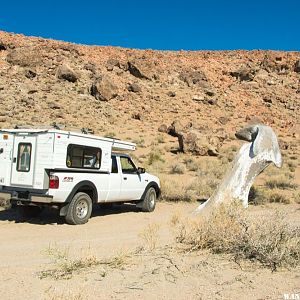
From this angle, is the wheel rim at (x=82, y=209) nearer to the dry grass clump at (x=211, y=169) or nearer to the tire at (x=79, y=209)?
the tire at (x=79, y=209)

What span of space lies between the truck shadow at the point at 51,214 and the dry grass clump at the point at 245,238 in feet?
14.8

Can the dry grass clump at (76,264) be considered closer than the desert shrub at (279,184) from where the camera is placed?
Yes

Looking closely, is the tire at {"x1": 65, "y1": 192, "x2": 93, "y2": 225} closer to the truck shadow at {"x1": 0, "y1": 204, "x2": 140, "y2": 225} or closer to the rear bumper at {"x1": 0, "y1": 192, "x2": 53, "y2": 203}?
the truck shadow at {"x1": 0, "y1": 204, "x2": 140, "y2": 225}

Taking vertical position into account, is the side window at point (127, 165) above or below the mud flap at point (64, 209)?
above

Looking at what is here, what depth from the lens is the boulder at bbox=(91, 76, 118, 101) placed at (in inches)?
1752

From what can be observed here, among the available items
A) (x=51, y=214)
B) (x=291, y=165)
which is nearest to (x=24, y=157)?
(x=51, y=214)

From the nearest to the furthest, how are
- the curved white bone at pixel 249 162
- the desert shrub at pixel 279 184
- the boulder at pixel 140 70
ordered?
the curved white bone at pixel 249 162 → the desert shrub at pixel 279 184 → the boulder at pixel 140 70

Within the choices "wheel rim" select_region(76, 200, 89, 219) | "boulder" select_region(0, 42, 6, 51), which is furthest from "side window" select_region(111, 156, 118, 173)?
"boulder" select_region(0, 42, 6, 51)

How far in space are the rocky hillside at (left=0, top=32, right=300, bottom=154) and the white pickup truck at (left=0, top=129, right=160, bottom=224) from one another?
911 inches

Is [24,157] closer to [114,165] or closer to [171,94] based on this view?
[114,165]

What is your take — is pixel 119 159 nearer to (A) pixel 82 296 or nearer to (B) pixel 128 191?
(B) pixel 128 191

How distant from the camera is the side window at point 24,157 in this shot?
1120cm

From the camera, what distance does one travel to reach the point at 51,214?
13.1 metres

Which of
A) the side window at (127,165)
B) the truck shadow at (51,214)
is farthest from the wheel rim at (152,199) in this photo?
the side window at (127,165)
